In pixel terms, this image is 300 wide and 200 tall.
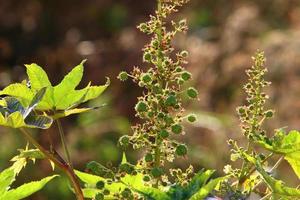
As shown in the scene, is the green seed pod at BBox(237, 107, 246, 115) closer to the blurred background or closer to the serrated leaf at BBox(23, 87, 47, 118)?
the serrated leaf at BBox(23, 87, 47, 118)

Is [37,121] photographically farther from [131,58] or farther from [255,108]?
[131,58]

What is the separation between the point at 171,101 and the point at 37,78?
0.23 metres

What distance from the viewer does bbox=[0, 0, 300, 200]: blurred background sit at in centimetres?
482

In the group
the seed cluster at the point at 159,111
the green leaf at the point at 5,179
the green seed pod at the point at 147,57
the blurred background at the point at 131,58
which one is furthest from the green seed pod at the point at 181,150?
the blurred background at the point at 131,58

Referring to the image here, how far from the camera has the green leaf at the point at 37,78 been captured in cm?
104

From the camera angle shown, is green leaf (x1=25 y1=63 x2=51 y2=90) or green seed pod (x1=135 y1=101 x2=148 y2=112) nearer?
green seed pod (x1=135 y1=101 x2=148 y2=112)

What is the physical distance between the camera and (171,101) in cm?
89

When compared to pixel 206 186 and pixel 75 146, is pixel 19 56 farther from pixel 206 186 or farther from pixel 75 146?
pixel 206 186

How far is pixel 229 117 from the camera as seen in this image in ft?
16.7

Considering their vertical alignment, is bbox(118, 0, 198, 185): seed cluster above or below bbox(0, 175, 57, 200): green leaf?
above

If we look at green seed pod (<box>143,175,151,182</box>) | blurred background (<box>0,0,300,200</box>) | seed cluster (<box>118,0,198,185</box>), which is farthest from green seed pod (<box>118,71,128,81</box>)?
blurred background (<box>0,0,300,200</box>)

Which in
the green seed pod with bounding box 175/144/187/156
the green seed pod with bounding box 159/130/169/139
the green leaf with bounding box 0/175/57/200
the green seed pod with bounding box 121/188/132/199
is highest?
the green seed pod with bounding box 159/130/169/139

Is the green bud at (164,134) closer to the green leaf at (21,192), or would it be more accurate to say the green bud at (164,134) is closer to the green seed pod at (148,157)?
the green seed pod at (148,157)

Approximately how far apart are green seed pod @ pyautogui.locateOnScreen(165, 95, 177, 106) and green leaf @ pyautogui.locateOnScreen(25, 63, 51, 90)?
207 mm
